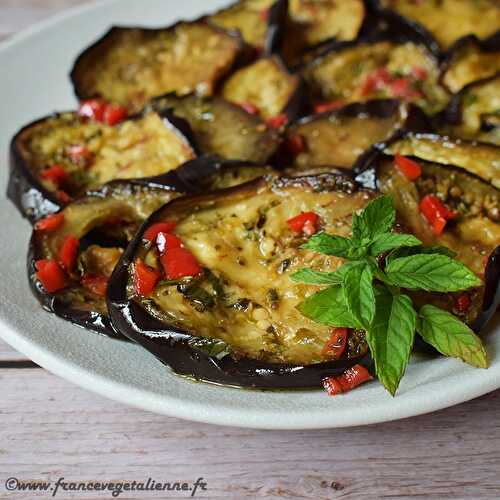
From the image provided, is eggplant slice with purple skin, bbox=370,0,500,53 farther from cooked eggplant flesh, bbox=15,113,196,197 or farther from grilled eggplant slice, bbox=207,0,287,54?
cooked eggplant flesh, bbox=15,113,196,197

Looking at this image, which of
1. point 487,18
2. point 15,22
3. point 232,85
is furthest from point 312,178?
point 15,22

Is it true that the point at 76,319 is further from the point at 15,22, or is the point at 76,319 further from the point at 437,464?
the point at 15,22

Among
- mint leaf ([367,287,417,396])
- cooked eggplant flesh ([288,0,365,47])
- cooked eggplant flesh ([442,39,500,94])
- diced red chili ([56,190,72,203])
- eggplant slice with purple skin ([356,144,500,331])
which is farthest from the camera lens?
cooked eggplant flesh ([288,0,365,47])

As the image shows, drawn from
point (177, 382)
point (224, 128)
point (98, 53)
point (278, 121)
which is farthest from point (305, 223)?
point (98, 53)

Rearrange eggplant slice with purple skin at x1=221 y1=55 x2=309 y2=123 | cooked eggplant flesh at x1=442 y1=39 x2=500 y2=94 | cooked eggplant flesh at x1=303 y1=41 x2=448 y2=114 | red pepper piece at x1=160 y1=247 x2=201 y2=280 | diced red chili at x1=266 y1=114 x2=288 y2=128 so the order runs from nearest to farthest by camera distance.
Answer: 1. red pepper piece at x1=160 y1=247 x2=201 y2=280
2. diced red chili at x1=266 y1=114 x2=288 y2=128
3. eggplant slice with purple skin at x1=221 y1=55 x2=309 y2=123
4. cooked eggplant flesh at x1=442 y1=39 x2=500 y2=94
5. cooked eggplant flesh at x1=303 y1=41 x2=448 y2=114

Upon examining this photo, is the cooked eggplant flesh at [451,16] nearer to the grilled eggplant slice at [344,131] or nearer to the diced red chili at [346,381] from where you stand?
the grilled eggplant slice at [344,131]

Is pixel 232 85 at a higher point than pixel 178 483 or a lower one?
higher

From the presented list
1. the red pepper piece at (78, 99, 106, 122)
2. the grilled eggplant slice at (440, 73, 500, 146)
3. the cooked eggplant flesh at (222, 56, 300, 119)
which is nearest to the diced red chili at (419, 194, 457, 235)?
the grilled eggplant slice at (440, 73, 500, 146)
